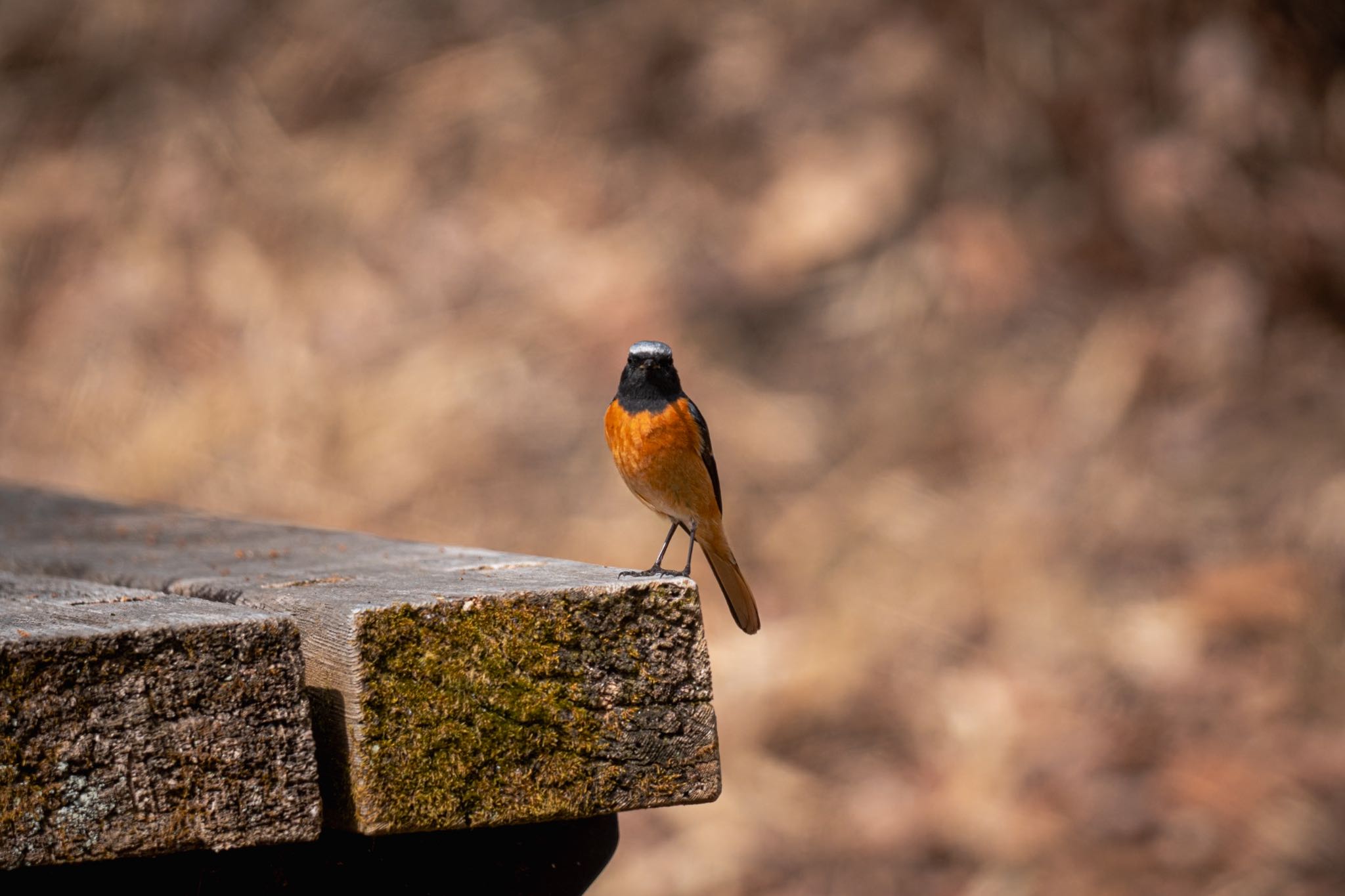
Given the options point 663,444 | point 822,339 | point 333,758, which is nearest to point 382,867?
point 333,758

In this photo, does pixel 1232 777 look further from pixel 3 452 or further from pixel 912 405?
pixel 3 452

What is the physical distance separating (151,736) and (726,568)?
2.52 meters

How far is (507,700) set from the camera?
5.93 ft

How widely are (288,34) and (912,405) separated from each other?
187 inches

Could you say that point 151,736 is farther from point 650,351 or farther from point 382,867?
point 650,351

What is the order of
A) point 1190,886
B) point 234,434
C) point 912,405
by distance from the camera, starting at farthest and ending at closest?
point 234,434, point 912,405, point 1190,886

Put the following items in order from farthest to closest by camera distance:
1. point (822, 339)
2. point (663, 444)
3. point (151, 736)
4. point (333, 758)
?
point (822, 339), point (663, 444), point (333, 758), point (151, 736)

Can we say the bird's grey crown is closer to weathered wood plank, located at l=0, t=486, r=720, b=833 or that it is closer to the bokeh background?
weathered wood plank, located at l=0, t=486, r=720, b=833

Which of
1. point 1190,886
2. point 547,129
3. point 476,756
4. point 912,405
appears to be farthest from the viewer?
point 547,129

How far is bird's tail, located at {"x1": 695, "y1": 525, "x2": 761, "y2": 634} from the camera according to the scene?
3865 millimetres

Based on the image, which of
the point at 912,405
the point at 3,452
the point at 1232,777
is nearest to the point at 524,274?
the point at 912,405

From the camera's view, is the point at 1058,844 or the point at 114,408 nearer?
the point at 1058,844

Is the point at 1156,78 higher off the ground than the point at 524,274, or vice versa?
the point at 1156,78

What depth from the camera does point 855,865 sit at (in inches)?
243
